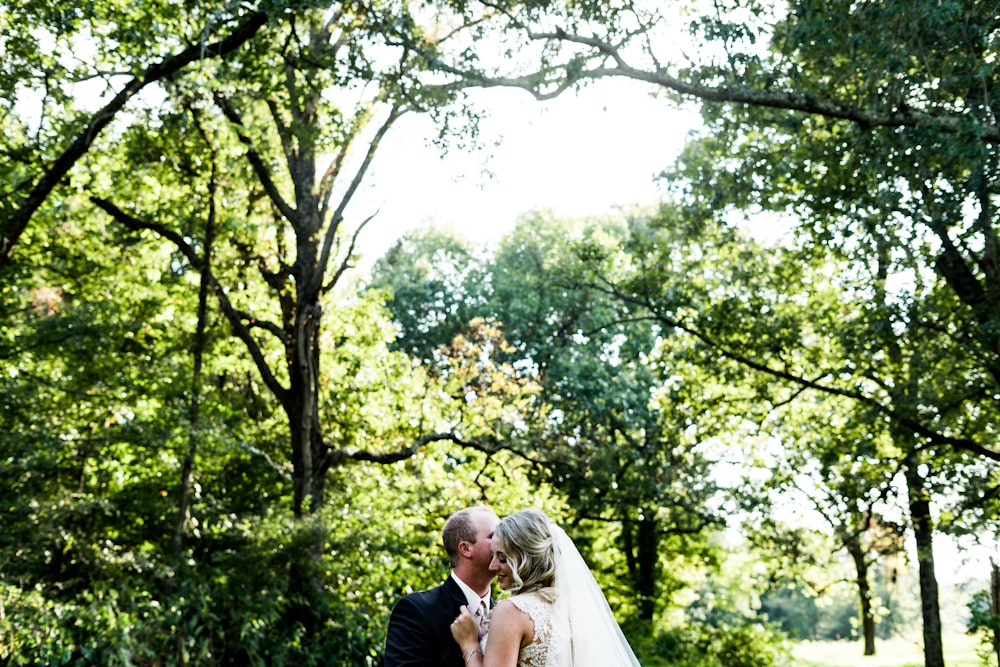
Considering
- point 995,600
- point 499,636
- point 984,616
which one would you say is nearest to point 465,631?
point 499,636

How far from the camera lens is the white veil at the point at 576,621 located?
10.9ft

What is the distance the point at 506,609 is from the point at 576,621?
0.38 metres

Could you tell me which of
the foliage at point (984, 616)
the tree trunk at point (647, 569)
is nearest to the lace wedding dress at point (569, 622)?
the foliage at point (984, 616)

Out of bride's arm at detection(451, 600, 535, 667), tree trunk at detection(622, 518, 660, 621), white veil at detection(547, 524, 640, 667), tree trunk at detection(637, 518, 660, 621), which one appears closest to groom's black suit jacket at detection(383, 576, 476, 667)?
bride's arm at detection(451, 600, 535, 667)

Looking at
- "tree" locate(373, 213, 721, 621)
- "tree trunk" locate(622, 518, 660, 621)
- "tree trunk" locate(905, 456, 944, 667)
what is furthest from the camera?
"tree trunk" locate(622, 518, 660, 621)

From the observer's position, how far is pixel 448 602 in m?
3.42

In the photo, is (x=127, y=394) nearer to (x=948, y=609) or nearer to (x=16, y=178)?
(x=16, y=178)

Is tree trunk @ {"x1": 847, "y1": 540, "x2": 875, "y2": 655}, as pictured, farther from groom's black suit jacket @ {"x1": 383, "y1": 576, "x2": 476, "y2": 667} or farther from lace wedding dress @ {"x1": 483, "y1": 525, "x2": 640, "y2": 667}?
groom's black suit jacket @ {"x1": 383, "y1": 576, "x2": 476, "y2": 667}

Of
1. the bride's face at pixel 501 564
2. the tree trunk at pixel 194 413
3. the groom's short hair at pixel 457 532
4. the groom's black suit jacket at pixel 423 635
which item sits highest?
the tree trunk at pixel 194 413

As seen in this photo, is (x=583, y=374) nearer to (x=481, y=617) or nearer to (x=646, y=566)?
(x=646, y=566)

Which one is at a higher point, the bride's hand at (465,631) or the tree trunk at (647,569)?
the tree trunk at (647,569)

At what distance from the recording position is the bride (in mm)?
3188

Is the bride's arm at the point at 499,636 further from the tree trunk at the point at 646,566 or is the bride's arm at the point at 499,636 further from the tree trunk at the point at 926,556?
the tree trunk at the point at 646,566

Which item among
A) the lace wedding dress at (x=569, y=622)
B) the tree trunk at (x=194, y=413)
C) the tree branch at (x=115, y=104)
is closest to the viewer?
the lace wedding dress at (x=569, y=622)
